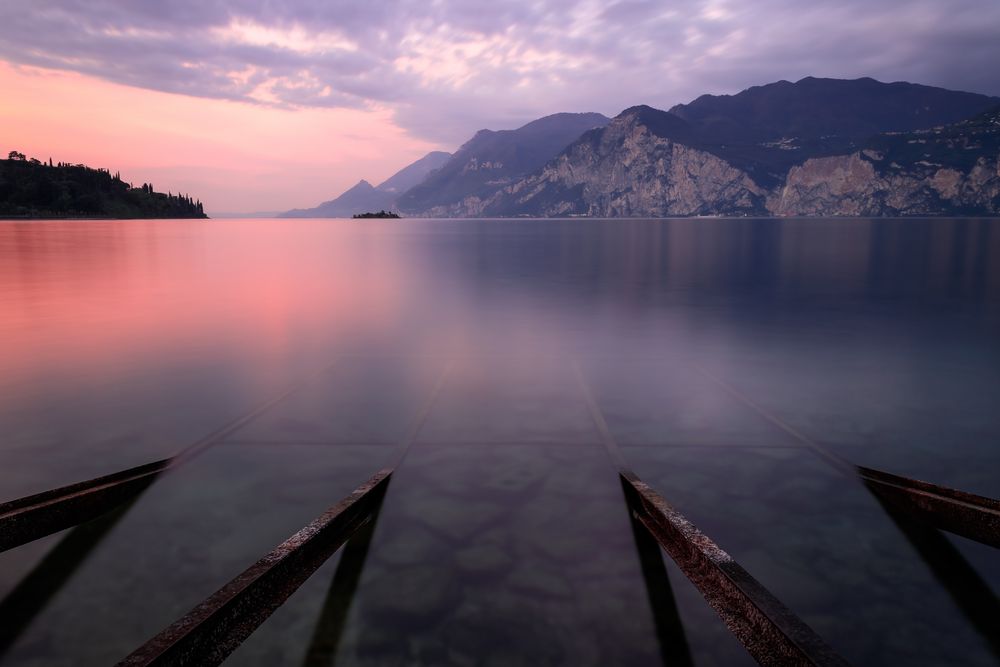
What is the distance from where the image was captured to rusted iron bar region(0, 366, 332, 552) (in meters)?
6.84

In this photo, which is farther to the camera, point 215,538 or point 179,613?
point 215,538

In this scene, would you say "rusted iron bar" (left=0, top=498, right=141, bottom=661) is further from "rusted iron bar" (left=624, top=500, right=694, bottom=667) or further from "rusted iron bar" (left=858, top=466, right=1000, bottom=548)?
"rusted iron bar" (left=858, top=466, right=1000, bottom=548)

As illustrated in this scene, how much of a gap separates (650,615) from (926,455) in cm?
828

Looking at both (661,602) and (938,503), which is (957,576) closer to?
(938,503)

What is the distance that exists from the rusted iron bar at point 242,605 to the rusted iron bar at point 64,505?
359cm

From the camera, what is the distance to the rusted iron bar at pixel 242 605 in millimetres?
4125

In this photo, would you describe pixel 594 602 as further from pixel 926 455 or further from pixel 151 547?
pixel 926 455

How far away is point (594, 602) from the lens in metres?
6.64

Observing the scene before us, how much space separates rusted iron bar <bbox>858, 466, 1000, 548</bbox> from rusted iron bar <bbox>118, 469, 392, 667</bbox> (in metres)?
7.94

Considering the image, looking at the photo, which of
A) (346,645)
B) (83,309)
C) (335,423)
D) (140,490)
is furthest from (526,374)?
(83,309)

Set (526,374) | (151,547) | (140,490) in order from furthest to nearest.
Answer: (526,374)
(140,490)
(151,547)

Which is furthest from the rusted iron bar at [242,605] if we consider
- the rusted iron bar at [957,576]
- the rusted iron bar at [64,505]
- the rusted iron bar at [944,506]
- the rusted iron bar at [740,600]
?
the rusted iron bar at [944,506]

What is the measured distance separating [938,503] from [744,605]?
4.98 m

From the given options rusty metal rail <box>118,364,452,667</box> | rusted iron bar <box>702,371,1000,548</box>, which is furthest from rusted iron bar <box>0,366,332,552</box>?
rusted iron bar <box>702,371,1000,548</box>
